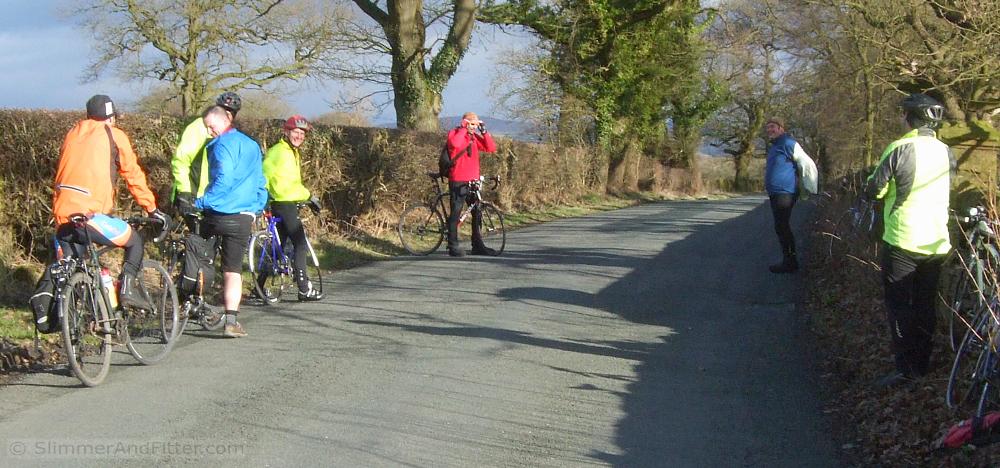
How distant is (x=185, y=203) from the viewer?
8.16m

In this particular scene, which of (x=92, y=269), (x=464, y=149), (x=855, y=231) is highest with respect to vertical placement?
(x=464, y=149)

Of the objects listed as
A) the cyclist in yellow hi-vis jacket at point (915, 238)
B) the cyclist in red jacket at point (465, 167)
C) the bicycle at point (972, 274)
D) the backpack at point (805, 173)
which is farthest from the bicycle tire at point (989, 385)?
the cyclist in red jacket at point (465, 167)

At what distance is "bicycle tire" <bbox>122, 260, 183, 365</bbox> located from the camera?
24.4ft

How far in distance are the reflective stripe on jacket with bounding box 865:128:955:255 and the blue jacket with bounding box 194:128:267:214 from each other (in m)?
5.05

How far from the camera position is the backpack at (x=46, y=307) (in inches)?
266

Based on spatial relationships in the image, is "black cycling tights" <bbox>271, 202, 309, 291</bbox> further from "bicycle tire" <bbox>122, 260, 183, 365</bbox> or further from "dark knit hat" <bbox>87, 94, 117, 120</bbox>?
"dark knit hat" <bbox>87, 94, 117, 120</bbox>

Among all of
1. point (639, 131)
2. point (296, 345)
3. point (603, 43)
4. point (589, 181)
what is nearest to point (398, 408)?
point (296, 345)

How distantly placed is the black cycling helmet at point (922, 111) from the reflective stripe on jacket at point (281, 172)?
237 inches

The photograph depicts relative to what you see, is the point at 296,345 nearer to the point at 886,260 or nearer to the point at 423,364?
the point at 423,364

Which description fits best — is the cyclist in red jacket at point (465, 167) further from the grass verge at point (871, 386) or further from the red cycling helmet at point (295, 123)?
the grass verge at point (871, 386)

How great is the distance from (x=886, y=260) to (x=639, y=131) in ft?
94.8

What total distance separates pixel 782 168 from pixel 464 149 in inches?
172

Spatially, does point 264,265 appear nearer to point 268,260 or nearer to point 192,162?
point 268,260

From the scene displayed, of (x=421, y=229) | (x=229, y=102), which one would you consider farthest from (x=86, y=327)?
(x=421, y=229)
